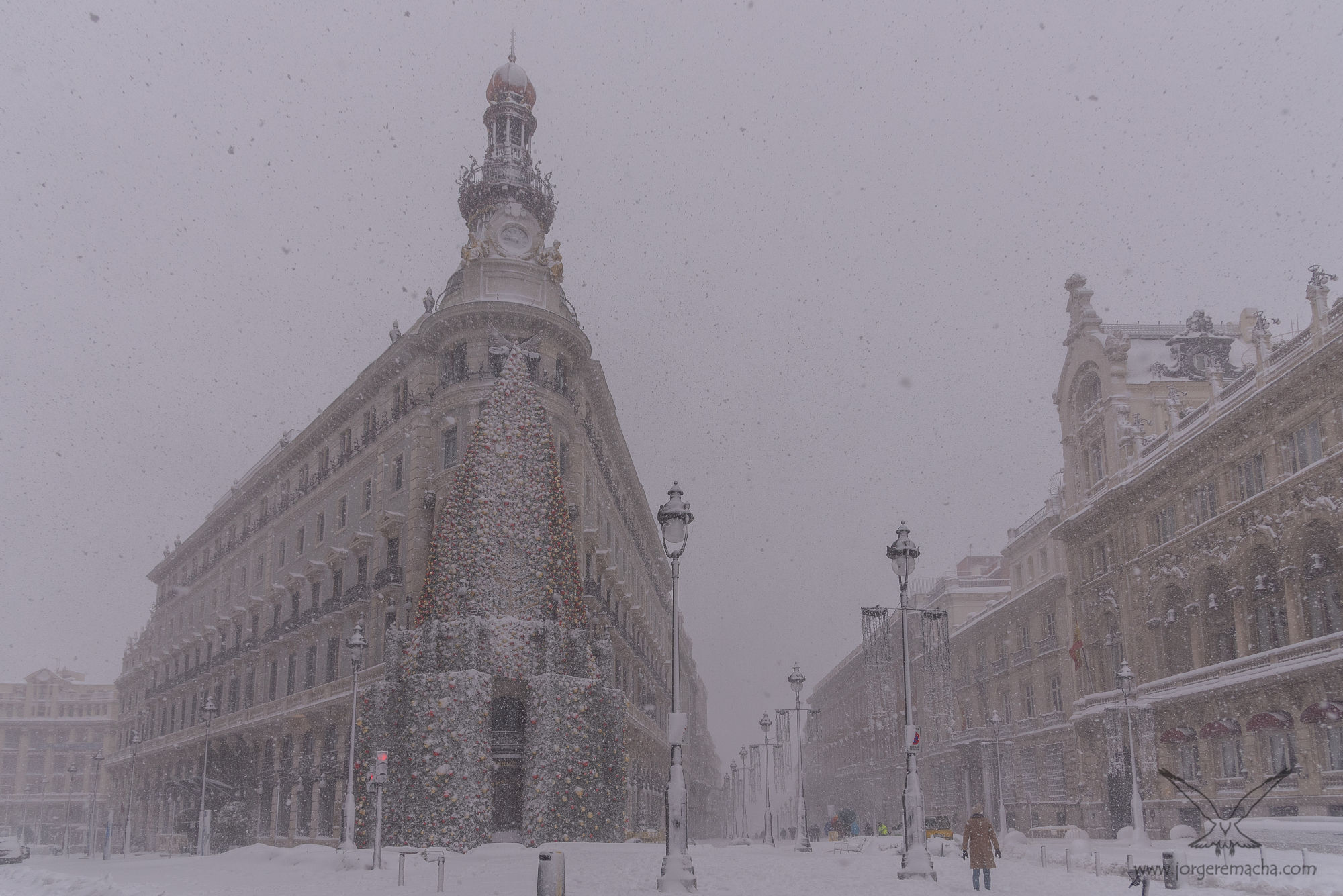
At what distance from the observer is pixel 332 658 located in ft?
143

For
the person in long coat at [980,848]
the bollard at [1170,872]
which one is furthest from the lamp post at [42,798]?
the bollard at [1170,872]

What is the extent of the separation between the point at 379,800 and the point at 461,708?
5.88 m

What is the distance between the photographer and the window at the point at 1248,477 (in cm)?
3812

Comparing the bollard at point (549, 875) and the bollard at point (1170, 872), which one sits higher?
the bollard at point (549, 875)

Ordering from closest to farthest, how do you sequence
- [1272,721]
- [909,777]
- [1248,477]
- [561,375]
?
[909,777], [1272,721], [1248,477], [561,375]

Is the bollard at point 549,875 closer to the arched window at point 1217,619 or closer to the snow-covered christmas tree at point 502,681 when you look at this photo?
the snow-covered christmas tree at point 502,681

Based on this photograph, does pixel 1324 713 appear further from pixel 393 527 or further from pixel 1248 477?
pixel 393 527

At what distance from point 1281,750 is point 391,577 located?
29735mm

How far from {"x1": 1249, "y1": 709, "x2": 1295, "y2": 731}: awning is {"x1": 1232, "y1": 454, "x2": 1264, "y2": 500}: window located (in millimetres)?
7170

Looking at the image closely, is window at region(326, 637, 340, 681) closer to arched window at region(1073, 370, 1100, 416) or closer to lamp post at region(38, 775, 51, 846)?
arched window at region(1073, 370, 1100, 416)

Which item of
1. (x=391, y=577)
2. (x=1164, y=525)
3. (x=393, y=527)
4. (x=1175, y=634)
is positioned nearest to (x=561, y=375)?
(x=393, y=527)

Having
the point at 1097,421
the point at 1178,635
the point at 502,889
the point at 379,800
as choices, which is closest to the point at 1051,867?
the point at 502,889

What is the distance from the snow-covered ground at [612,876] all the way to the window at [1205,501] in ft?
47.1

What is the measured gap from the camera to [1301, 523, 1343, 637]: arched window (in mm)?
34406
